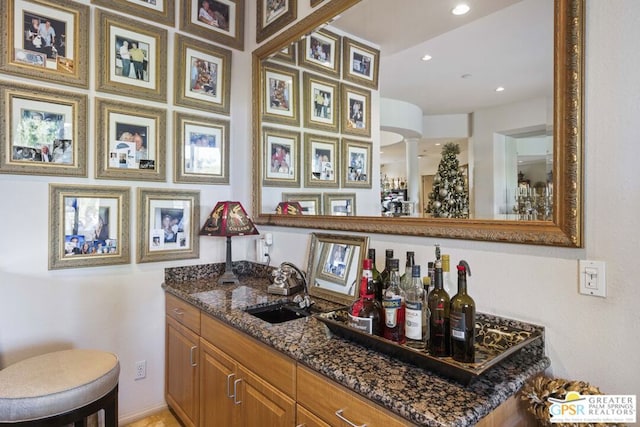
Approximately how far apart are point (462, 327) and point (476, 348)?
215 mm

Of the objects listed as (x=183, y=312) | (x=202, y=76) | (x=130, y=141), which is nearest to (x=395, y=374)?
(x=183, y=312)

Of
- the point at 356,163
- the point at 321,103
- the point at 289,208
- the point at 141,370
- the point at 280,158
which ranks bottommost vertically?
the point at 141,370

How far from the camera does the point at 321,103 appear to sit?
2.15 meters

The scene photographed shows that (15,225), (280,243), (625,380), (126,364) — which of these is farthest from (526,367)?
(15,225)

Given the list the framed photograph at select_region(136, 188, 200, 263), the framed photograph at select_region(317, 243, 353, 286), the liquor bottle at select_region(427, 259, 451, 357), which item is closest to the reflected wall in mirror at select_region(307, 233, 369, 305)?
the framed photograph at select_region(317, 243, 353, 286)

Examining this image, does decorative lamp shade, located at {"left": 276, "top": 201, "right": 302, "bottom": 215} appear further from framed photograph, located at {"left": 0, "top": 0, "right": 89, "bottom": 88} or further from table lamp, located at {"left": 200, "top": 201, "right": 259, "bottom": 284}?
framed photograph, located at {"left": 0, "top": 0, "right": 89, "bottom": 88}

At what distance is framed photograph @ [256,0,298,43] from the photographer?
2299 mm

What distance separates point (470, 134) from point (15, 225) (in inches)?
93.6

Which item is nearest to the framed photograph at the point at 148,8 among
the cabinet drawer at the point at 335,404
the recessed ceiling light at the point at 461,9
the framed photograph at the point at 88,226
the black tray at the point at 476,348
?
the framed photograph at the point at 88,226

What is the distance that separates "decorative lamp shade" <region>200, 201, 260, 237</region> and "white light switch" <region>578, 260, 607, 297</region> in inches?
71.2

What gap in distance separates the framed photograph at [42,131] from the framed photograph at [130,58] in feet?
0.75

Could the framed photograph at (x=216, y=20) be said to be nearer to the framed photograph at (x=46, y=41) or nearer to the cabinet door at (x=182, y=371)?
the framed photograph at (x=46, y=41)

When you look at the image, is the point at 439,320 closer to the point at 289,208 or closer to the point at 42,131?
the point at 289,208

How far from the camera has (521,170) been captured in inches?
48.3
